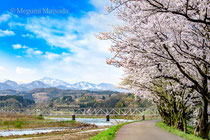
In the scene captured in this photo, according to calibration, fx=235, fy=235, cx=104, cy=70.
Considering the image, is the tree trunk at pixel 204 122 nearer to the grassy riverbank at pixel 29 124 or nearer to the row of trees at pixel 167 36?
the row of trees at pixel 167 36

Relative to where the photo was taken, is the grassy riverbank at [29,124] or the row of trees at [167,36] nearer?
the row of trees at [167,36]

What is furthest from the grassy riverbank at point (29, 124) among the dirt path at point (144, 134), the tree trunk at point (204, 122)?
the tree trunk at point (204, 122)

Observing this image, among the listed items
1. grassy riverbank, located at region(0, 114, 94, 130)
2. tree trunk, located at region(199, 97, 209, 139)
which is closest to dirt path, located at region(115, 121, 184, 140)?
tree trunk, located at region(199, 97, 209, 139)

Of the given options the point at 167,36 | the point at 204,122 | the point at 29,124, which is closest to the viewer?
the point at 167,36

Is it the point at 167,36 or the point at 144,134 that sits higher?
the point at 167,36

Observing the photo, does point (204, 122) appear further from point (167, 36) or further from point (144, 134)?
point (167, 36)

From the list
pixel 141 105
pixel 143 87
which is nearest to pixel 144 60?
pixel 143 87

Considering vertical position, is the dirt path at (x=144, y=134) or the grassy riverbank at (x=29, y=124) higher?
the dirt path at (x=144, y=134)

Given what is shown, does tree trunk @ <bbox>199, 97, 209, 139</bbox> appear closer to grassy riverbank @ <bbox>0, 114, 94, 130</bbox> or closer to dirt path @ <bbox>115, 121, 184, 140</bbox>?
dirt path @ <bbox>115, 121, 184, 140</bbox>

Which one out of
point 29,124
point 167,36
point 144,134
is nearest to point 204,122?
point 144,134

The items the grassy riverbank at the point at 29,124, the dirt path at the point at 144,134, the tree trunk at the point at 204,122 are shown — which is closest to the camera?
the tree trunk at the point at 204,122

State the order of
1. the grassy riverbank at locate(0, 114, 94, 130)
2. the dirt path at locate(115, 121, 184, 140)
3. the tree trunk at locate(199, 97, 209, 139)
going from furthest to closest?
1. the grassy riverbank at locate(0, 114, 94, 130)
2. the dirt path at locate(115, 121, 184, 140)
3. the tree trunk at locate(199, 97, 209, 139)

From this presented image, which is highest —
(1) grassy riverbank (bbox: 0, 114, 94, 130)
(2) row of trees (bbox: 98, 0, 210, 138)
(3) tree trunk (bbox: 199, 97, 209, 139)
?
(2) row of trees (bbox: 98, 0, 210, 138)

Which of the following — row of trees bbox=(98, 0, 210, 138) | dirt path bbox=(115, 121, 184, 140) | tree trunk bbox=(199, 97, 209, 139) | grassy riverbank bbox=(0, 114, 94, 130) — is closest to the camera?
row of trees bbox=(98, 0, 210, 138)
